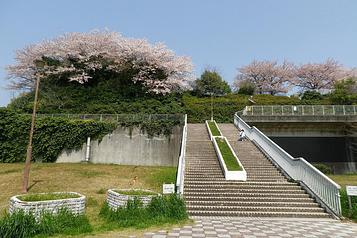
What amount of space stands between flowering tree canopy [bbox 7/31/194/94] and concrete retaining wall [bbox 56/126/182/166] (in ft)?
27.9

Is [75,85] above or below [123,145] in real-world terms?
above

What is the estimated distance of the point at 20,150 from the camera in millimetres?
21062

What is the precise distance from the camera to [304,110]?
2484 cm

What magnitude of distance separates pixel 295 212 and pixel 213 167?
16.0 ft

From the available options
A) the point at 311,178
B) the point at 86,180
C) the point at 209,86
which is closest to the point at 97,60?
the point at 209,86

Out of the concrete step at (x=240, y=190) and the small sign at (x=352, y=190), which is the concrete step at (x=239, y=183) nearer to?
the concrete step at (x=240, y=190)

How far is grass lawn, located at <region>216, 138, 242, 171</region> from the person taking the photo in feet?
39.7

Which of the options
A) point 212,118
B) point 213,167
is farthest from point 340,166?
point 213,167

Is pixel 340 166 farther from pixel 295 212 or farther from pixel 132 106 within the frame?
pixel 132 106

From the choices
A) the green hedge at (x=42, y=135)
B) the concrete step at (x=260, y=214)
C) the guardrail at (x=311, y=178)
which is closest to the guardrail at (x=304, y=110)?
the guardrail at (x=311, y=178)

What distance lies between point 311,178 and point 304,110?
16244 mm

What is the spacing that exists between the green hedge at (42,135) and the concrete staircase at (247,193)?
Result: 10923 mm

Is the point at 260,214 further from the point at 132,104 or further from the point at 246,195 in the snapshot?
the point at 132,104

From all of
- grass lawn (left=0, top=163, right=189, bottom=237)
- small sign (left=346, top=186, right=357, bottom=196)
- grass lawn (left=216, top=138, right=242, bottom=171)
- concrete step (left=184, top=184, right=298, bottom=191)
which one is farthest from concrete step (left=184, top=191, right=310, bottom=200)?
grass lawn (left=0, top=163, right=189, bottom=237)
